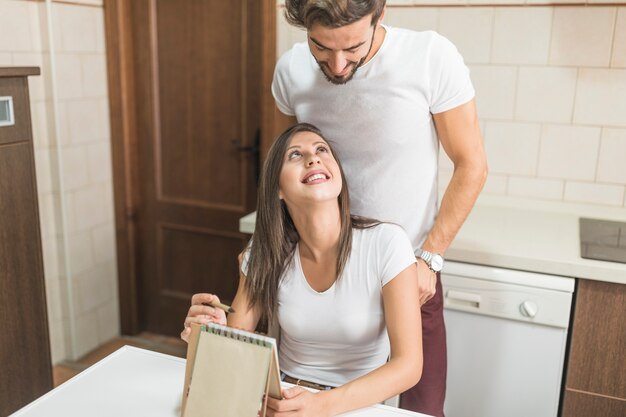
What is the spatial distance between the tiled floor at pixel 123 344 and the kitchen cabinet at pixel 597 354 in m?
1.77

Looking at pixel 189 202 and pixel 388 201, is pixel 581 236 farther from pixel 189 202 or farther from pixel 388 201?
pixel 189 202

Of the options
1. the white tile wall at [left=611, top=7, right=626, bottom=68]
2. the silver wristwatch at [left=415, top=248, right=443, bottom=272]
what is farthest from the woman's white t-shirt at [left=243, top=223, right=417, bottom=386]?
the white tile wall at [left=611, top=7, right=626, bottom=68]

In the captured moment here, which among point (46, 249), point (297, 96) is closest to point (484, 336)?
point (297, 96)

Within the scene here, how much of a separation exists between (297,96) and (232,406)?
0.88 m

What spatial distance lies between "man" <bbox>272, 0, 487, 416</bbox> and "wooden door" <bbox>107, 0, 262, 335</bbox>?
1134 mm

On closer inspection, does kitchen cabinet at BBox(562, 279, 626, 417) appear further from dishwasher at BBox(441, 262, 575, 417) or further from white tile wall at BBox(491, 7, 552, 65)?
white tile wall at BBox(491, 7, 552, 65)

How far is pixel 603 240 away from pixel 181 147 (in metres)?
1.89

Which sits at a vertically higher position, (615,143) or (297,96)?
(297,96)

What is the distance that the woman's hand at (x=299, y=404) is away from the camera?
1082mm

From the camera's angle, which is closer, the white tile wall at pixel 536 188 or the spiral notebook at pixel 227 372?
the spiral notebook at pixel 227 372


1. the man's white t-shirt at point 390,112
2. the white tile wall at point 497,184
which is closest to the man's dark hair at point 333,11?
the man's white t-shirt at point 390,112

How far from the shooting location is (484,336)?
5.98ft

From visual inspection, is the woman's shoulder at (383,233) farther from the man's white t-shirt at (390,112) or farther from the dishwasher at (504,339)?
the dishwasher at (504,339)

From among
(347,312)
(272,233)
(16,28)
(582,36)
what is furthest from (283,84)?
(16,28)
